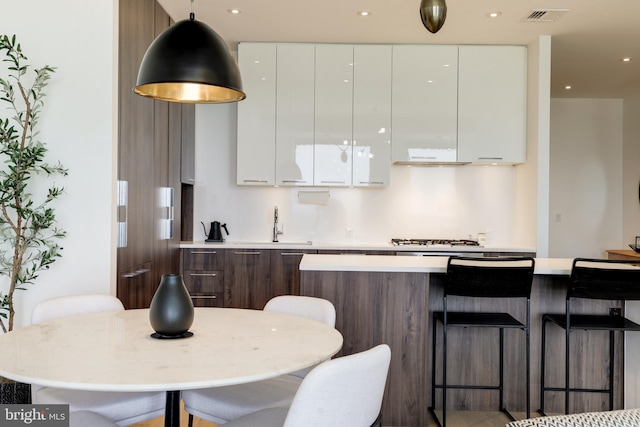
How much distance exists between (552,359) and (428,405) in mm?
816

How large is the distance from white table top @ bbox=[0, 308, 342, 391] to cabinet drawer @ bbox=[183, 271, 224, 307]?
2764 millimetres

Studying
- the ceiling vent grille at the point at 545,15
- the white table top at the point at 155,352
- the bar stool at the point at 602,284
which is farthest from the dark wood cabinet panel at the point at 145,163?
the ceiling vent grille at the point at 545,15

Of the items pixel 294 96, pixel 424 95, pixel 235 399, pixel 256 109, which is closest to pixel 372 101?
pixel 424 95

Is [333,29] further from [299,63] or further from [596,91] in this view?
[596,91]

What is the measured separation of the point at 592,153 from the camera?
713 centimetres

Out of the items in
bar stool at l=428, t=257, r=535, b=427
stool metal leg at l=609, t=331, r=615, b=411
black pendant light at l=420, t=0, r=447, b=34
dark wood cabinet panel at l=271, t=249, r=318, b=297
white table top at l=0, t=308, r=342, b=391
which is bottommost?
stool metal leg at l=609, t=331, r=615, b=411

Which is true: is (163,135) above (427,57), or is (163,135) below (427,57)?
below

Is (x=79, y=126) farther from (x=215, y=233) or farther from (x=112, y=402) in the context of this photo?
(x=215, y=233)

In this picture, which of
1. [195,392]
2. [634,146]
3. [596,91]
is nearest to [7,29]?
[195,392]

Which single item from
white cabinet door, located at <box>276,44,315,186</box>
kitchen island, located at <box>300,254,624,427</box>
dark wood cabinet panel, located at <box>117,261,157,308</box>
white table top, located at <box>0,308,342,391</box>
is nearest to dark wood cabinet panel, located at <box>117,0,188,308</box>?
dark wood cabinet panel, located at <box>117,261,157,308</box>

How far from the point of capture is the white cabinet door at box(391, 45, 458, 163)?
16.6 feet

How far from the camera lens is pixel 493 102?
16.6 ft

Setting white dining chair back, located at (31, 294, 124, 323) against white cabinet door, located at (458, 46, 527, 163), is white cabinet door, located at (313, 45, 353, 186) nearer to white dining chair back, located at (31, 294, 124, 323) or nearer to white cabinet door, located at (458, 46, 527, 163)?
white cabinet door, located at (458, 46, 527, 163)

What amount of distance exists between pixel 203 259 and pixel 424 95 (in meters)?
2.61
